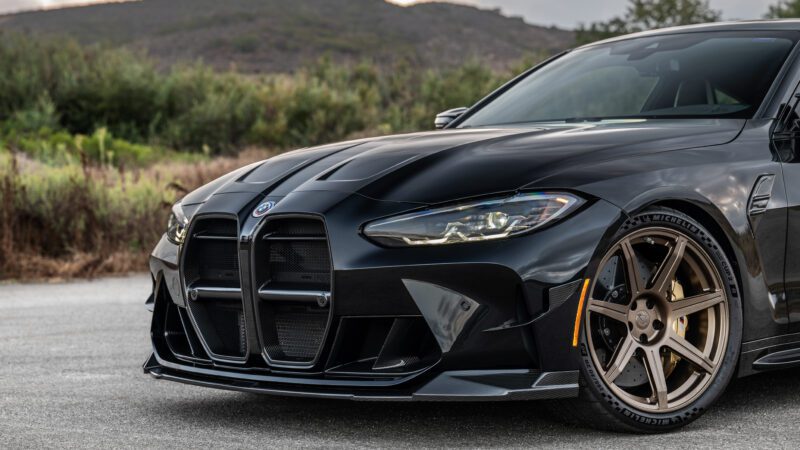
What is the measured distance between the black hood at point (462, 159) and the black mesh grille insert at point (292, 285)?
0.23 metres

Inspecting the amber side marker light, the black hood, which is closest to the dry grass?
the black hood

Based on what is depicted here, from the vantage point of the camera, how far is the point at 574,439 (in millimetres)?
4449

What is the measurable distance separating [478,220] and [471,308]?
0.31m

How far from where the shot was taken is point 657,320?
4.68m

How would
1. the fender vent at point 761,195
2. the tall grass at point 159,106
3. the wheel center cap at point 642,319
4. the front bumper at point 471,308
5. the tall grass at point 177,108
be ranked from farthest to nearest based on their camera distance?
the tall grass at point 159,106 < the tall grass at point 177,108 < the fender vent at point 761,195 < the wheel center cap at point 642,319 < the front bumper at point 471,308

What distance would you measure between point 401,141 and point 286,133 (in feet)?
73.5

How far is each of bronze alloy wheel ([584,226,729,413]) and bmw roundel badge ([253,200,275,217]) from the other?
1245 millimetres

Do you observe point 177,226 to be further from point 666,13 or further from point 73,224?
point 666,13

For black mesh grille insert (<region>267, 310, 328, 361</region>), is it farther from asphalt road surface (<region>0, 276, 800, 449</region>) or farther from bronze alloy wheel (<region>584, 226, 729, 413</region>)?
bronze alloy wheel (<region>584, 226, 729, 413</region>)

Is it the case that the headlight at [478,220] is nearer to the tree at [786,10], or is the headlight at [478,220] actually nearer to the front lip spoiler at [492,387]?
the front lip spoiler at [492,387]

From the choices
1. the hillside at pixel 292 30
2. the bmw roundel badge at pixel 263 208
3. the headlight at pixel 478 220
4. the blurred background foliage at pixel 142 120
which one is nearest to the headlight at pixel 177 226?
the bmw roundel badge at pixel 263 208

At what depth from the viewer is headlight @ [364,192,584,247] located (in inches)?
168

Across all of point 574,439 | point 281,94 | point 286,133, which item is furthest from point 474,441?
point 281,94

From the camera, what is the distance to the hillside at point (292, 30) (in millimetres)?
104812
